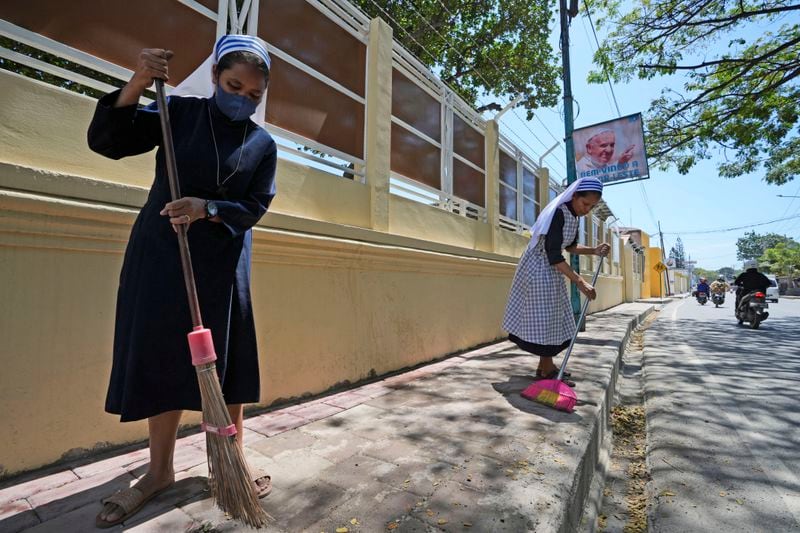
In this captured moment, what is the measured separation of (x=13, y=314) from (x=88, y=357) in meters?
0.34

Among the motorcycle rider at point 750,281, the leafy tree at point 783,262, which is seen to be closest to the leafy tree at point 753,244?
the leafy tree at point 783,262

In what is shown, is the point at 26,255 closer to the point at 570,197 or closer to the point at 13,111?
the point at 13,111

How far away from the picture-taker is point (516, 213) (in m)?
7.55

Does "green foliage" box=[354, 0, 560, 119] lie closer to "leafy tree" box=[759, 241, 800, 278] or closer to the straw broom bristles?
the straw broom bristles

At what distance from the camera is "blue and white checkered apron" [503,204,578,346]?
2996mm

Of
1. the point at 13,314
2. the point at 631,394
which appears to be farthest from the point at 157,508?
the point at 631,394

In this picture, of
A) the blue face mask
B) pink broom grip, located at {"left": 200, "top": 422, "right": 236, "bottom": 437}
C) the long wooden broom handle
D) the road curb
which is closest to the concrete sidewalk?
the road curb

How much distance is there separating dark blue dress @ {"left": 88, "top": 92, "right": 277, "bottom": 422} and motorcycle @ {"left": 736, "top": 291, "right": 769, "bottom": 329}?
11.1 meters

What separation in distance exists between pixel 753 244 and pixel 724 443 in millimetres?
112560

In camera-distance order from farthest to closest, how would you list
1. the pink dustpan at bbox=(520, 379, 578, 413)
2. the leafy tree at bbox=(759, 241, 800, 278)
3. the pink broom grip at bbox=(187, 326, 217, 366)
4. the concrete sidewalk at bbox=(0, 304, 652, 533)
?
1. the leafy tree at bbox=(759, 241, 800, 278)
2. the pink dustpan at bbox=(520, 379, 578, 413)
3. the concrete sidewalk at bbox=(0, 304, 652, 533)
4. the pink broom grip at bbox=(187, 326, 217, 366)

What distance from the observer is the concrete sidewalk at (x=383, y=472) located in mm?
1387

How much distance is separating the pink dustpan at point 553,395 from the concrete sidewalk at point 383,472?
0.19 ft

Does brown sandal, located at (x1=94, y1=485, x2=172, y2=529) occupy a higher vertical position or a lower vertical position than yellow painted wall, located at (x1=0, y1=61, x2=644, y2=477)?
lower

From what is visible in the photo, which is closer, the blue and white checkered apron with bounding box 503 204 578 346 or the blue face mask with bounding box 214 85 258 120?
the blue face mask with bounding box 214 85 258 120
